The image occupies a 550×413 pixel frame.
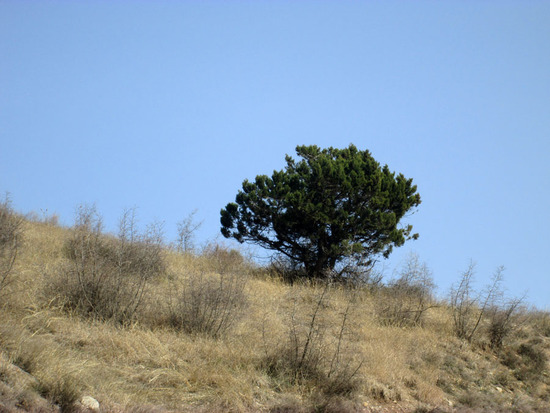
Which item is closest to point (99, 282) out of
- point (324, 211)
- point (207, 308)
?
point (207, 308)

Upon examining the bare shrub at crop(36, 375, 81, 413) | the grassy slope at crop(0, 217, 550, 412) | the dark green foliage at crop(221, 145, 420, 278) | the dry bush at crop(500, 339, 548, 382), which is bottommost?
the bare shrub at crop(36, 375, 81, 413)

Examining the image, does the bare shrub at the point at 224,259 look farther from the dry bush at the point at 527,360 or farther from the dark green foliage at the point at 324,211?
the dry bush at the point at 527,360

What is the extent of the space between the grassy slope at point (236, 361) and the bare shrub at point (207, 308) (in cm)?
26

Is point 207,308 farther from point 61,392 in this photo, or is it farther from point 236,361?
point 61,392

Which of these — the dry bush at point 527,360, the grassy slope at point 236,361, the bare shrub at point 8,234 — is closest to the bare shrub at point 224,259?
the grassy slope at point 236,361

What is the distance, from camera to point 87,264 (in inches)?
446

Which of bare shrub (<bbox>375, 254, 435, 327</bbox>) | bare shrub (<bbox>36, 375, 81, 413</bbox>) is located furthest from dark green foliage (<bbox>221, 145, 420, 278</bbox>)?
bare shrub (<bbox>36, 375, 81, 413</bbox>)

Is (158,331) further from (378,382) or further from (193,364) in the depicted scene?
(378,382)

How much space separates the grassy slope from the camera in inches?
308

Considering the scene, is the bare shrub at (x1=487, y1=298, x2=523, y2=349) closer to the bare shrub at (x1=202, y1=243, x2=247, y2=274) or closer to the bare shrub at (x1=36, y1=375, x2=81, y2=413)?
the bare shrub at (x1=202, y1=243, x2=247, y2=274)

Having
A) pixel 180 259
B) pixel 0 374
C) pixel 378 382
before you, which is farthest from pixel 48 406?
pixel 180 259

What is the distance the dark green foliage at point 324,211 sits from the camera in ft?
57.7

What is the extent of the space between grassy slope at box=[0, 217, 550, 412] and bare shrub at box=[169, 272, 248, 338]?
260 millimetres

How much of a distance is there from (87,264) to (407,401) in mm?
7353
